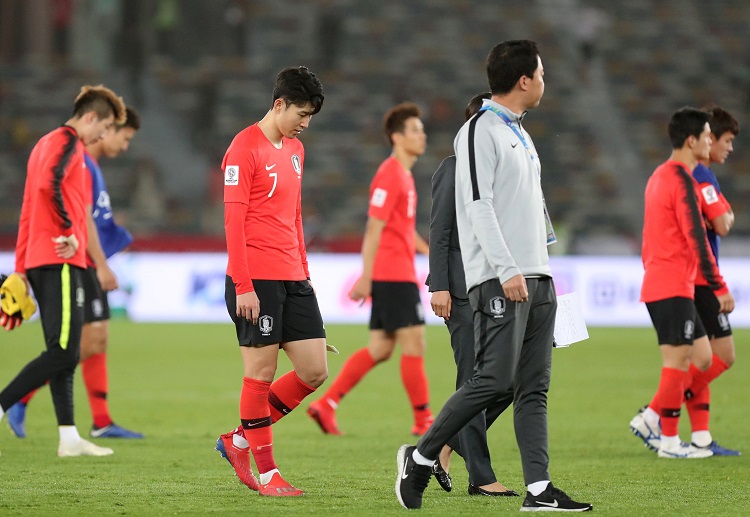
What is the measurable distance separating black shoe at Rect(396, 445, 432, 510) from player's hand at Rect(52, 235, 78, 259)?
9.34 ft

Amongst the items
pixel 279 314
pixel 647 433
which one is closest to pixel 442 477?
pixel 279 314

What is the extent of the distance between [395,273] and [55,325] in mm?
2715

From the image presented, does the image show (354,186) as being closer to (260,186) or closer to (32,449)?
(32,449)

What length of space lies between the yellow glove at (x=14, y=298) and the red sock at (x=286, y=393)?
6.13 feet

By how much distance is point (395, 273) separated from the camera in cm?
911

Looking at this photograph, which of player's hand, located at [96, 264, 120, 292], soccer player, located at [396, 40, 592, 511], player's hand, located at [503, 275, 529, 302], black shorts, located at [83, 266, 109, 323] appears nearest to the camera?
player's hand, located at [503, 275, 529, 302]

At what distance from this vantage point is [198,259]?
2059cm

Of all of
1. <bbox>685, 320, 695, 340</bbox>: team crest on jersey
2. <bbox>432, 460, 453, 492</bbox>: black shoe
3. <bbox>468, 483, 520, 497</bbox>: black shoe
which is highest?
<bbox>685, 320, 695, 340</bbox>: team crest on jersey

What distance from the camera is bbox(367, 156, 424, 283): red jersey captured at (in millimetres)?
8969

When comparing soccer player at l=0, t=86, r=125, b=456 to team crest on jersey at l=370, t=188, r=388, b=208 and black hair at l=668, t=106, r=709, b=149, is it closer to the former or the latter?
team crest on jersey at l=370, t=188, r=388, b=208

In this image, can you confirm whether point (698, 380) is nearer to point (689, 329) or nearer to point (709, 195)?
point (689, 329)

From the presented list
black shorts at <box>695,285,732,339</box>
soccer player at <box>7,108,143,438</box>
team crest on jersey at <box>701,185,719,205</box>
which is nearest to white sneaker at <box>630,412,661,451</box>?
black shorts at <box>695,285,732,339</box>

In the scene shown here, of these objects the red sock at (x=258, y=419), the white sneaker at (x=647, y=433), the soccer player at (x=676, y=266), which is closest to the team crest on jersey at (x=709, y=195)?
the soccer player at (x=676, y=266)

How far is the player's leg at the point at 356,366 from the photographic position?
902 cm
